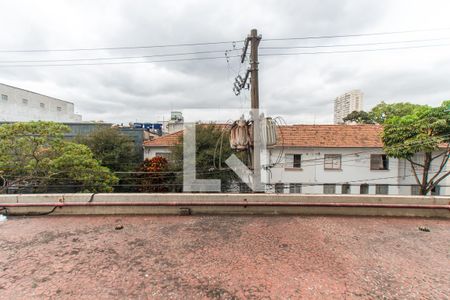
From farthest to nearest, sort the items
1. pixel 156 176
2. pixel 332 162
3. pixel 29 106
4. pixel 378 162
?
1. pixel 29 106
2. pixel 332 162
3. pixel 378 162
4. pixel 156 176

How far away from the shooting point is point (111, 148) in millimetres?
12008

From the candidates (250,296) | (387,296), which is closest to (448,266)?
(387,296)

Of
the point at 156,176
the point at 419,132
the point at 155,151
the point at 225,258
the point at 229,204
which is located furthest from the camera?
the point at 155,151

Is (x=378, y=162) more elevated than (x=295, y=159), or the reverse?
(x=295, y=159)

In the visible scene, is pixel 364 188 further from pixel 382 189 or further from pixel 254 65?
pixel 254 65

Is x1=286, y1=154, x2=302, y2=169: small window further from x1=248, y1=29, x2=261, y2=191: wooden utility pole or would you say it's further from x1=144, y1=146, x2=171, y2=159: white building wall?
x1=144, y1=146, x2=171, y2=159: white building wall

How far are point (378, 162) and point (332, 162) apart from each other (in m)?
2.82

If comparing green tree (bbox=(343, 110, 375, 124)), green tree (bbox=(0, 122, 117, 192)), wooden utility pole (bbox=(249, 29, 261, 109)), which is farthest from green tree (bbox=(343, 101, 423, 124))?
green tree (bbox=(0, 122, 117, 192))

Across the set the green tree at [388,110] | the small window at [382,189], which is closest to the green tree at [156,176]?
the small window at [382,189]

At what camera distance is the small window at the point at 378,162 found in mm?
12477

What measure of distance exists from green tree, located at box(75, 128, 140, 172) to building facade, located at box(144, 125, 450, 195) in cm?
305

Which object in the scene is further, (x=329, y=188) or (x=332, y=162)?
(x=329, y=188)

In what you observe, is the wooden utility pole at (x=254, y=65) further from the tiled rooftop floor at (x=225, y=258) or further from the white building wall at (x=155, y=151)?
the white building wall at (x=155, y=151)

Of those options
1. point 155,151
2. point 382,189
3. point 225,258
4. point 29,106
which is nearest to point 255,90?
point 225,258
